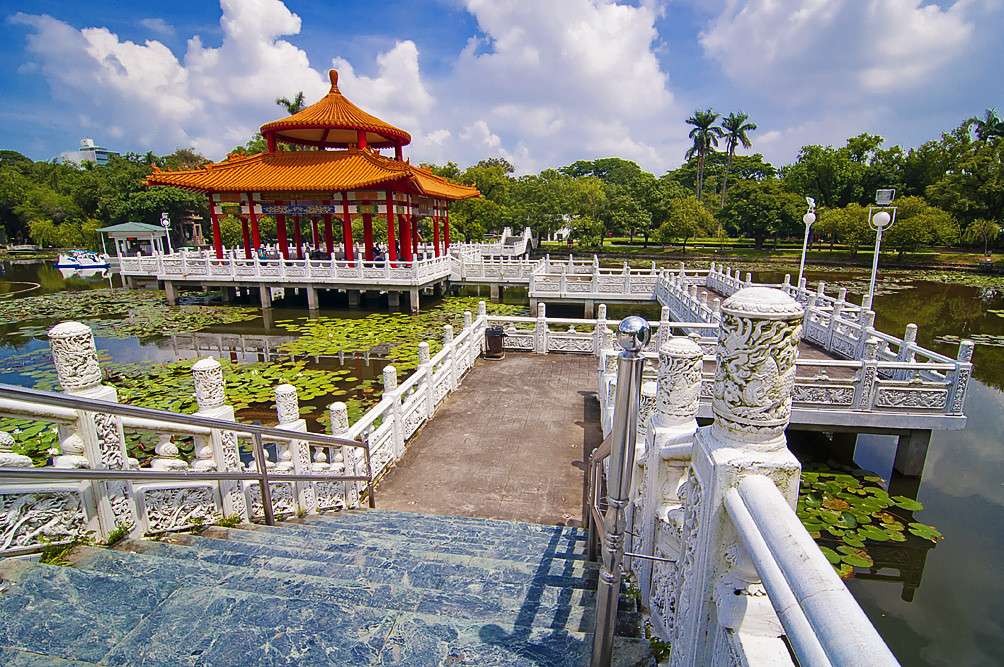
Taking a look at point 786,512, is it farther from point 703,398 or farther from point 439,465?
point 703,398

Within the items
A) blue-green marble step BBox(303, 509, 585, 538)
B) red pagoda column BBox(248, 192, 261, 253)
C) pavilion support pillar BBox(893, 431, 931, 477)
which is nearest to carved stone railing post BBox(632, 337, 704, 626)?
blue-green marble step BBox(303, 509, 585, 538)

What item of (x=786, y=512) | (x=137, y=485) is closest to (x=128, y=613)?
(x=137, y=485)

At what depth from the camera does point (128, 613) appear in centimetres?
221

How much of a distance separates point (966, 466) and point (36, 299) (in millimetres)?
33011

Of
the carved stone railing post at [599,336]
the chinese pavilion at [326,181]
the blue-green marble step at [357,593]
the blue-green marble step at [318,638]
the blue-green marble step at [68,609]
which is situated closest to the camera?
the blue-green marble step at [68,609]

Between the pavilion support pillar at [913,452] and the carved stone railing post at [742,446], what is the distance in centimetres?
874

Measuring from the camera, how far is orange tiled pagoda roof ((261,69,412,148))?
70.1ft

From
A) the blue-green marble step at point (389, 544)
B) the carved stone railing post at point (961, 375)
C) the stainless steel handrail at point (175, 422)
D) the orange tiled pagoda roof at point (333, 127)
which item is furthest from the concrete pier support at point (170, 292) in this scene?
the carved stone railing post at point (961, 375)

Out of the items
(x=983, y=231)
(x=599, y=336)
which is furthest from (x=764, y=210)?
(x=599, y=336)

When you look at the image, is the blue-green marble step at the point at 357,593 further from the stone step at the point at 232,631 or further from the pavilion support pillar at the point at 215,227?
the pavilion support pillar at the point at 215,227

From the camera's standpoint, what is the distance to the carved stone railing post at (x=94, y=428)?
2996mm

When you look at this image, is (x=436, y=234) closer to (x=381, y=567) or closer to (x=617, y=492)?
(x=381, y=567)

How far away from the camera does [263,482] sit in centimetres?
400

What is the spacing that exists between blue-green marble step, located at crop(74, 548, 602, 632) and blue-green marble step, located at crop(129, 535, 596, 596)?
0.17 m
